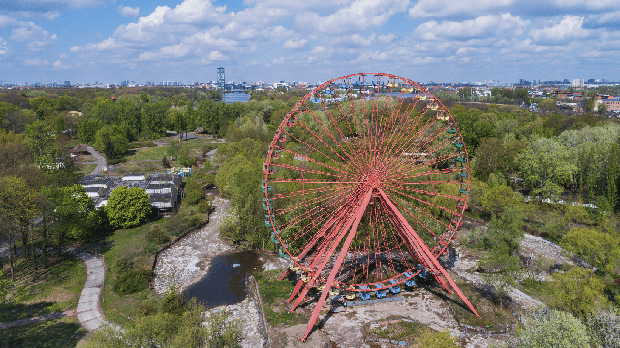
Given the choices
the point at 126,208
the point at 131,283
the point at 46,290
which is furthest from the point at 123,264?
the point at 126,208

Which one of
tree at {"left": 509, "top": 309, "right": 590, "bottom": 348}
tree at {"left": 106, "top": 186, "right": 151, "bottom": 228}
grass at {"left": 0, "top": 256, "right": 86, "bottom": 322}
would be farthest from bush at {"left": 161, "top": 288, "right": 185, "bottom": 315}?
tree at {"left": 509, "top": 309, "right": 590, "bottom": 348}

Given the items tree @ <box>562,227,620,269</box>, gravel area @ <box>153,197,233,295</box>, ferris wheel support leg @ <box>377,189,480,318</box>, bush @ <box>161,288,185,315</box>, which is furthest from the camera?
gravel area @ <box>153,197,233,295</box>

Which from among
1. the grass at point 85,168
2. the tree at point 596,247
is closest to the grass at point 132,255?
the grass at point 85,168

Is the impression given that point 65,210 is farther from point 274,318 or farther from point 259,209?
point 274,318

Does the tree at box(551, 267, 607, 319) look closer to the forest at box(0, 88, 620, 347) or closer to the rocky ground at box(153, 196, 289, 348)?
the forest at box(0, 88, 620, 347)

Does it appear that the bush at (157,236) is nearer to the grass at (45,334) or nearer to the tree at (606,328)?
the grass at (45,334)

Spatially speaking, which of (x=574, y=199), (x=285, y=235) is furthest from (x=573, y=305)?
(x=574, y=199)
